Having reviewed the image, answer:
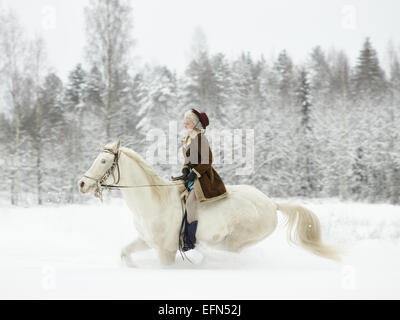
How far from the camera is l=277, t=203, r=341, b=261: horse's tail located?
4960mm

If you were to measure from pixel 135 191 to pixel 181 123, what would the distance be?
1512 cm

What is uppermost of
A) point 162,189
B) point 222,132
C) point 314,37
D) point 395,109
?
point 314,37

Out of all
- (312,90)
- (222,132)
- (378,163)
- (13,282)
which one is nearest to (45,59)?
(222,132)

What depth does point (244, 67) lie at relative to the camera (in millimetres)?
24672

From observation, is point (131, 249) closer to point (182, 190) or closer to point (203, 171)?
point (182, 190)

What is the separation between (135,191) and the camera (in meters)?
4.75

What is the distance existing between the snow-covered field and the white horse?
0.30 meters

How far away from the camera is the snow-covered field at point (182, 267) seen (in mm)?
3141

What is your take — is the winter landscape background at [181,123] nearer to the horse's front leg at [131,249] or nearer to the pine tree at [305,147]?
the pine tree at [305,147]

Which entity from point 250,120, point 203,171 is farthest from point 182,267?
point 250,120

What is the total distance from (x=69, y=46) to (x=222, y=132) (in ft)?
28.5

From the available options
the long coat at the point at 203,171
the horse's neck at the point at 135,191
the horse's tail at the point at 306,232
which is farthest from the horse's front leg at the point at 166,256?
the horse's tail at the point at 306,232

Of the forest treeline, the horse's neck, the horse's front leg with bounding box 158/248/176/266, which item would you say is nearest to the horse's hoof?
the horse's front leg with bounding box 158/248/176/266

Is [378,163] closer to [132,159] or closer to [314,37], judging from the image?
[314,37]
